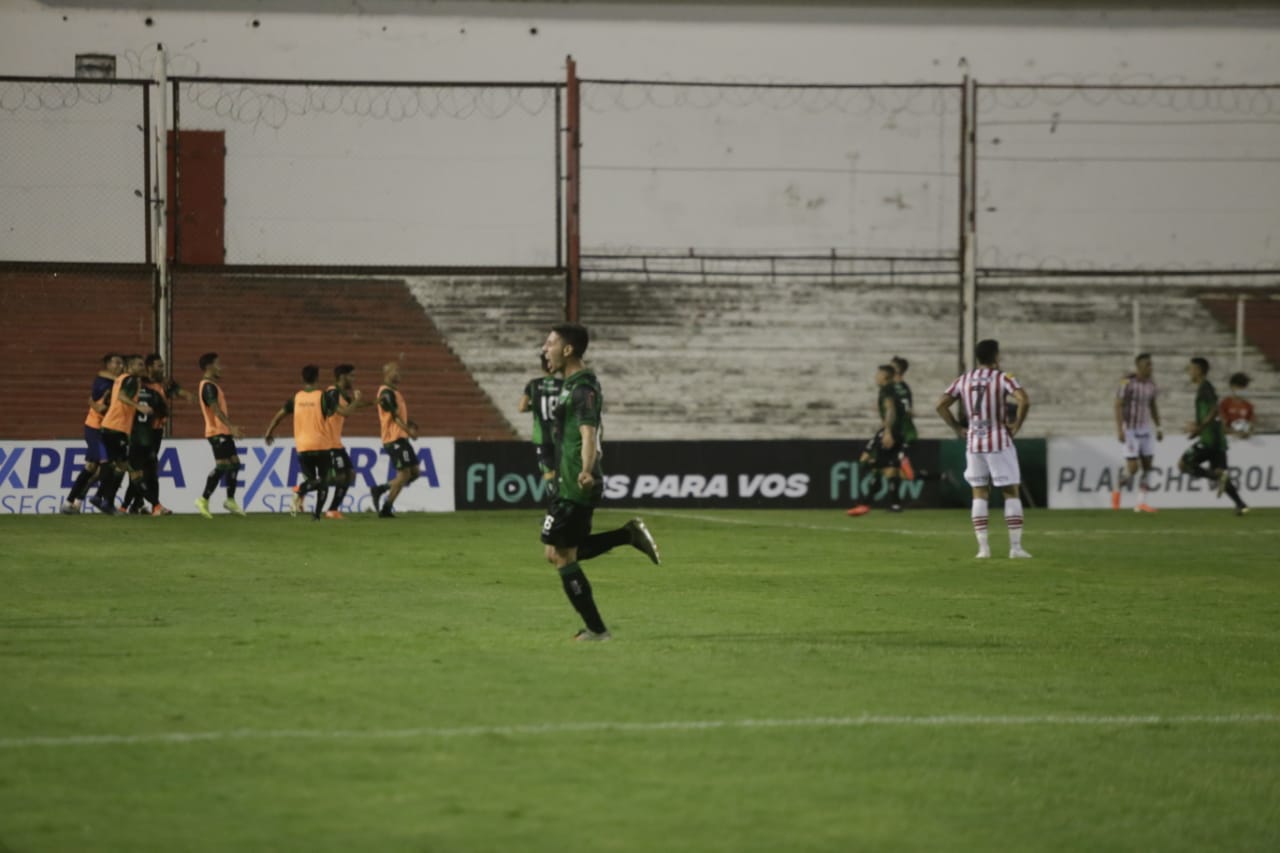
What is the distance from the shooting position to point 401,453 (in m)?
24.4

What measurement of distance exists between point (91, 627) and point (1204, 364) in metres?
17.2

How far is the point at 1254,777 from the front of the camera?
7363 mm

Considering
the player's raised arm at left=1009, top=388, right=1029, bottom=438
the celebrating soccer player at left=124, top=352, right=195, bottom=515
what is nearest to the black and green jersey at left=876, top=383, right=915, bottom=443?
the player's raised arm at left=1009, top=388, right=1029, bottom=438

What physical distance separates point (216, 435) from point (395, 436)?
7.13 feet

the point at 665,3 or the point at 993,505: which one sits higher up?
the point at 665,3

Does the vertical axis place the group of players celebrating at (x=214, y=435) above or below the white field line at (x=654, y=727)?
above

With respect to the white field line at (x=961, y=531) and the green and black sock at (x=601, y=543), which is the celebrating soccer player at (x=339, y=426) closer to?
the white field line at (x=961, y=531)

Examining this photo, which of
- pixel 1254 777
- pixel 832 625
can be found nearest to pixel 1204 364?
pixel 832 625

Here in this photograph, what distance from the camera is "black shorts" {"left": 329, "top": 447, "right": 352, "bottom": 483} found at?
24.1 m

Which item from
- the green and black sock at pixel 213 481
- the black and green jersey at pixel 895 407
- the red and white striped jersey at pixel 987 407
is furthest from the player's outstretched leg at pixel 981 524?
the green and black sock at pixel 213 481

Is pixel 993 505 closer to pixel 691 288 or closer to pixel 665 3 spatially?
pixel 691 288

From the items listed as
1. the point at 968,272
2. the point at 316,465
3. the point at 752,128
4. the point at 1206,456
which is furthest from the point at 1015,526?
the point at 752,128

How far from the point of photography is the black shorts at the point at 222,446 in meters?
24.2

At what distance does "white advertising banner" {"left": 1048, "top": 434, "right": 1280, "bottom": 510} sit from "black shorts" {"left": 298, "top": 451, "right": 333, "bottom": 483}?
10.4m
